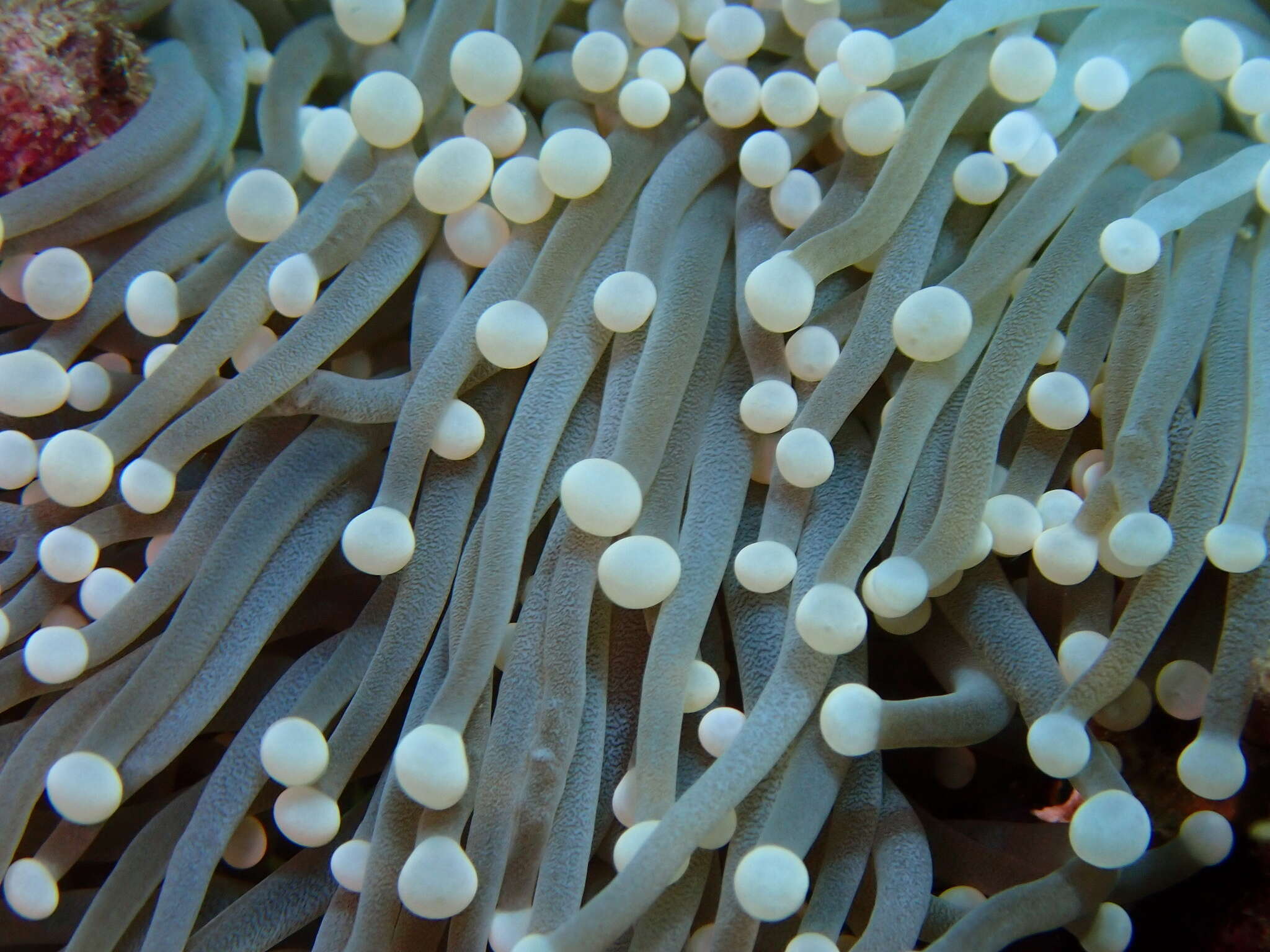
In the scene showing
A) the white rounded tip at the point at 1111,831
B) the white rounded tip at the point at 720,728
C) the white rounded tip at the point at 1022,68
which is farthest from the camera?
the white rounded tip at the point at 1022,68

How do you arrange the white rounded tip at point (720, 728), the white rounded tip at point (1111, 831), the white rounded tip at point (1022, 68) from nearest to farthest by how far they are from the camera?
1. the white rounded tip at point (1111, 831)
2. the white rounded tip at point (720, 728)
3. the white rounded tip at point (1022, 68)

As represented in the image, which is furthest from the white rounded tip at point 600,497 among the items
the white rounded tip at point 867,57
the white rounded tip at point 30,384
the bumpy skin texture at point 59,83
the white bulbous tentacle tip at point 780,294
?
the bumpy skin texture at point 59,83

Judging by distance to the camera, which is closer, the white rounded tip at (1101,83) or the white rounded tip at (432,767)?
the white rounded tip at (432,767)

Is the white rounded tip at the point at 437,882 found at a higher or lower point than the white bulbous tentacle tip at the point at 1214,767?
higher

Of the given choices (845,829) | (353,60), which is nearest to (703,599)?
(845,829)

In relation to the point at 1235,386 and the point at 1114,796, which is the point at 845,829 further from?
the point at 1235,386

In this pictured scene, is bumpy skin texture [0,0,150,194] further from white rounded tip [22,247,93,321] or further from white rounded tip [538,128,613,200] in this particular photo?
white rounded tip [538,128,613,200]

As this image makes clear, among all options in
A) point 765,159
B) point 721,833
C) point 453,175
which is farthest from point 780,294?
point 721,833

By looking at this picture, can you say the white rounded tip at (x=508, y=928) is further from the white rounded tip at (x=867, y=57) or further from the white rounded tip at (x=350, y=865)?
the white rounded tip at (x=867, y=57)
